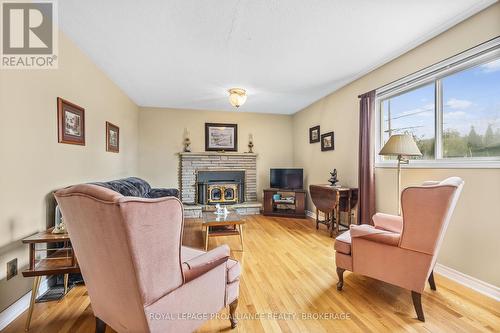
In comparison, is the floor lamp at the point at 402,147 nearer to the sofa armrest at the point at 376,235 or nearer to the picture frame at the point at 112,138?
the sofa armrest at the point at 376,235

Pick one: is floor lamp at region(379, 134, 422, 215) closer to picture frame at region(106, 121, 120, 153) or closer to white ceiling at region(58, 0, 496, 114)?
white ceiling at region(58, 0, 496, 114)

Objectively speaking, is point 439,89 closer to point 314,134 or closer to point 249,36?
point 249,36

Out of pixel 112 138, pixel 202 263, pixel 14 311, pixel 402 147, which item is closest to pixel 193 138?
pixel 112 138

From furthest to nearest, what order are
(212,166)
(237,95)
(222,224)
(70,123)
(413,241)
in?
(212,166), (237,95), (222,224), (70,123), (413,241)

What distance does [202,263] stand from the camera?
127 centimetres

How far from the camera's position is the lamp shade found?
7.21 feet

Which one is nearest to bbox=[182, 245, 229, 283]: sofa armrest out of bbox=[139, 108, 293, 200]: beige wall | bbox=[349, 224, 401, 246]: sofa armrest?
bbox=[349, 224, 401, 246]: sofa armrest

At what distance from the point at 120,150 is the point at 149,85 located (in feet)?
3.87

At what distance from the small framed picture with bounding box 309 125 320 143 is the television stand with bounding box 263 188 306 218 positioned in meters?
1.07

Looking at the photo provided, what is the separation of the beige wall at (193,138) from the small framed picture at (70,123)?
8.14 feet

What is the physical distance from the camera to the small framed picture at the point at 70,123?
6.84 ft

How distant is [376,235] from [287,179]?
3179mm

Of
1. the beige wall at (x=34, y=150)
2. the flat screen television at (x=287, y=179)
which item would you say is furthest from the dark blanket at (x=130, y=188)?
the flat screen television at (x=287, y=179)

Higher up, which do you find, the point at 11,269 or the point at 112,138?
the point at 112,138
